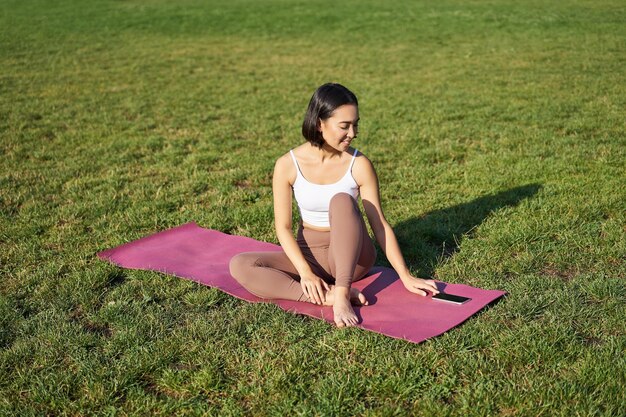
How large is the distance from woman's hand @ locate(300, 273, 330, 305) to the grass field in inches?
9.3

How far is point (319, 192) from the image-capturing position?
4.65m

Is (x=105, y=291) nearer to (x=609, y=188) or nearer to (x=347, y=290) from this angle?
(x=347, y=290)

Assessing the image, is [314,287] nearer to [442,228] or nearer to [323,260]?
[323,260]

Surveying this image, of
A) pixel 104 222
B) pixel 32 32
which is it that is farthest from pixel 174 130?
pixel 32 32

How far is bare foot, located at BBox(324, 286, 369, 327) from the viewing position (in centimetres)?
414

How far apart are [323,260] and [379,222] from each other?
1.54ft

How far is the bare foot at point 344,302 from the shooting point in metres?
4.14

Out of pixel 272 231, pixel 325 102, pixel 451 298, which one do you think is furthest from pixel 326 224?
pixel 272 231

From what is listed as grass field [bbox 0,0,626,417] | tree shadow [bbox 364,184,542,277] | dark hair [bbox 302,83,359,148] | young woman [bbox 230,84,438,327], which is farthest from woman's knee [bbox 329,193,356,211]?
tree shadow [bbox 364,184,542,277]

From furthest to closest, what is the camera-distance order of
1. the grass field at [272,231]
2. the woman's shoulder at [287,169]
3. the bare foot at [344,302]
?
the woman's shoulder at [287,169] < the bare foot at [344,302] < the grass field at [272,231]

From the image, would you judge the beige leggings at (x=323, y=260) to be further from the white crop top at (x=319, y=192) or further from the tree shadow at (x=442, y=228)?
the tree shadow at (x=442, y=228)

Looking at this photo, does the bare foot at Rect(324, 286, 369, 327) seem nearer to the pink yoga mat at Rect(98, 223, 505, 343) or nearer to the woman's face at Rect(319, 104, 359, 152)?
the pink yoga mat at Rect(98, 223, 505, 343)

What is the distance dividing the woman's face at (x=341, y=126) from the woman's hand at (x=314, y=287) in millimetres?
864

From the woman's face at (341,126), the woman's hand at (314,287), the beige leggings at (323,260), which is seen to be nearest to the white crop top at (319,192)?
the beige leggings at (323,260)
